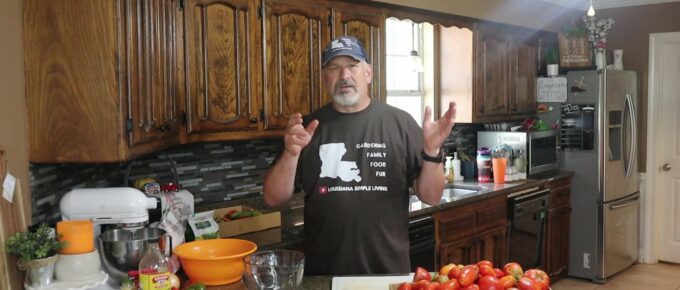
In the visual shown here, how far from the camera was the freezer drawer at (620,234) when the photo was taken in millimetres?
5109

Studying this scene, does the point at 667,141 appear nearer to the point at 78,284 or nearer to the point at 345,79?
the point at 345,79

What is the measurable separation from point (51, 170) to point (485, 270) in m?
1.55

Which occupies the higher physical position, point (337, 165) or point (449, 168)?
point (337, 165)

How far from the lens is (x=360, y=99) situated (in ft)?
8.05

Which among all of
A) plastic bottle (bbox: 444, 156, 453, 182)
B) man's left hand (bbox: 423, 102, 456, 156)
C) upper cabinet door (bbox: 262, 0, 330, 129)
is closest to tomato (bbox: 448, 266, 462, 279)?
man's left hand (bbox: 423, 102, 456, 156)

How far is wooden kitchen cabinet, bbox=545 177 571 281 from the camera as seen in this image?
16.0 ft

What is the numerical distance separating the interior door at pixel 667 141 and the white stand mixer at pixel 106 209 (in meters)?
4.93

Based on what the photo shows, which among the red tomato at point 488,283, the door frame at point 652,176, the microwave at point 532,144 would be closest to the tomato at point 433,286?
the red tomato at point 488,283

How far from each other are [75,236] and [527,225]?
11.1ft

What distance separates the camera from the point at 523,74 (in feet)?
17.0

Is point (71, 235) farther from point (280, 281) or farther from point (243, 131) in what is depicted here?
point (243, 131)

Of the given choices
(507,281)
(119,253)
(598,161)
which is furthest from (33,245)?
(598,161)

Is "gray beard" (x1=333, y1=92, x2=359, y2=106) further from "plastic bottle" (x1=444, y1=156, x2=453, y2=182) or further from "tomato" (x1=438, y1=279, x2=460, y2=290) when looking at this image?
"plastic bottle" (x1=444, y1=156, x2=453, y2=182)

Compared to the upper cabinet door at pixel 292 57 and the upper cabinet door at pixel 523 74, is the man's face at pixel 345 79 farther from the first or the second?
the upper cabinet door at pixel 523 74
